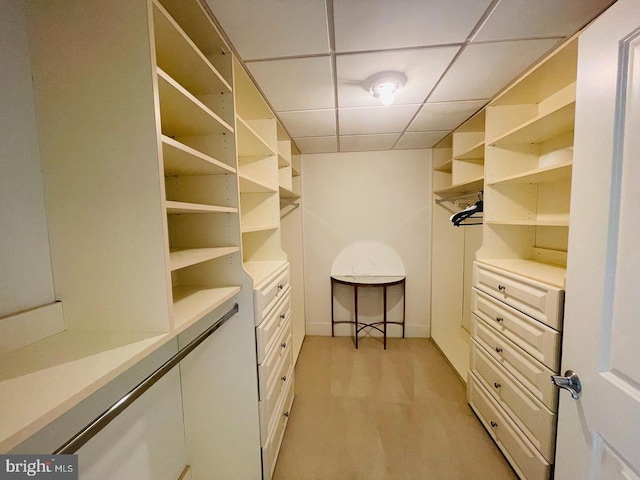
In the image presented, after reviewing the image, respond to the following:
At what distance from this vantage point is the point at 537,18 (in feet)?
3.19

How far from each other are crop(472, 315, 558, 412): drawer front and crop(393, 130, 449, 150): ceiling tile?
1.67 meters

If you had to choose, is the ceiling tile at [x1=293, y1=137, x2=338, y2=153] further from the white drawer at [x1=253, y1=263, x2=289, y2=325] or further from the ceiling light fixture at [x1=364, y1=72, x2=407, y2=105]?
the white drawer at [x1=253, y1=263, x2=289, y2=325]

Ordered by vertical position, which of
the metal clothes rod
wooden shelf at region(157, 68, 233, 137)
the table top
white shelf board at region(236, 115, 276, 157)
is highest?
white shelf board at region(236, 115, 276, 157)

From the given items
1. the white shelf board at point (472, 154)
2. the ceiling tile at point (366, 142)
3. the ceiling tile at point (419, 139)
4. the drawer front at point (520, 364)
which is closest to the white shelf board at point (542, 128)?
the white shelf board at point (472, 154)

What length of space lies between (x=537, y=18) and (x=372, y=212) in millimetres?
2052

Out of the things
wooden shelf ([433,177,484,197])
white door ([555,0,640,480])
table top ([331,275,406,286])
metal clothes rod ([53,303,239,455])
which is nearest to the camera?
metal clothes rod ([53,303,239,455])

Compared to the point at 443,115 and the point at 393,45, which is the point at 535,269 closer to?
the point at 443,115

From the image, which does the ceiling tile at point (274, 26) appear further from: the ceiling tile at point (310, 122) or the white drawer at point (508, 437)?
the white drawer at point (508, 437)

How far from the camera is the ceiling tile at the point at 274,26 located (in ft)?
2.97

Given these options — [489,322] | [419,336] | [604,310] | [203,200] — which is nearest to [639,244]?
[604,310]

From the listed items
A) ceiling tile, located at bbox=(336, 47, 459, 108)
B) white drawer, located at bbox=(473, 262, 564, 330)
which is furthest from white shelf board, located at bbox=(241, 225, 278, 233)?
white drawer, located at bbox=(473, 262, 564, 330)

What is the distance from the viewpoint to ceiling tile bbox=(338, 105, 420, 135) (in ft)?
5.87

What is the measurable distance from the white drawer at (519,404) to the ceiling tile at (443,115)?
171 centimetres

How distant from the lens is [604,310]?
0.71m
